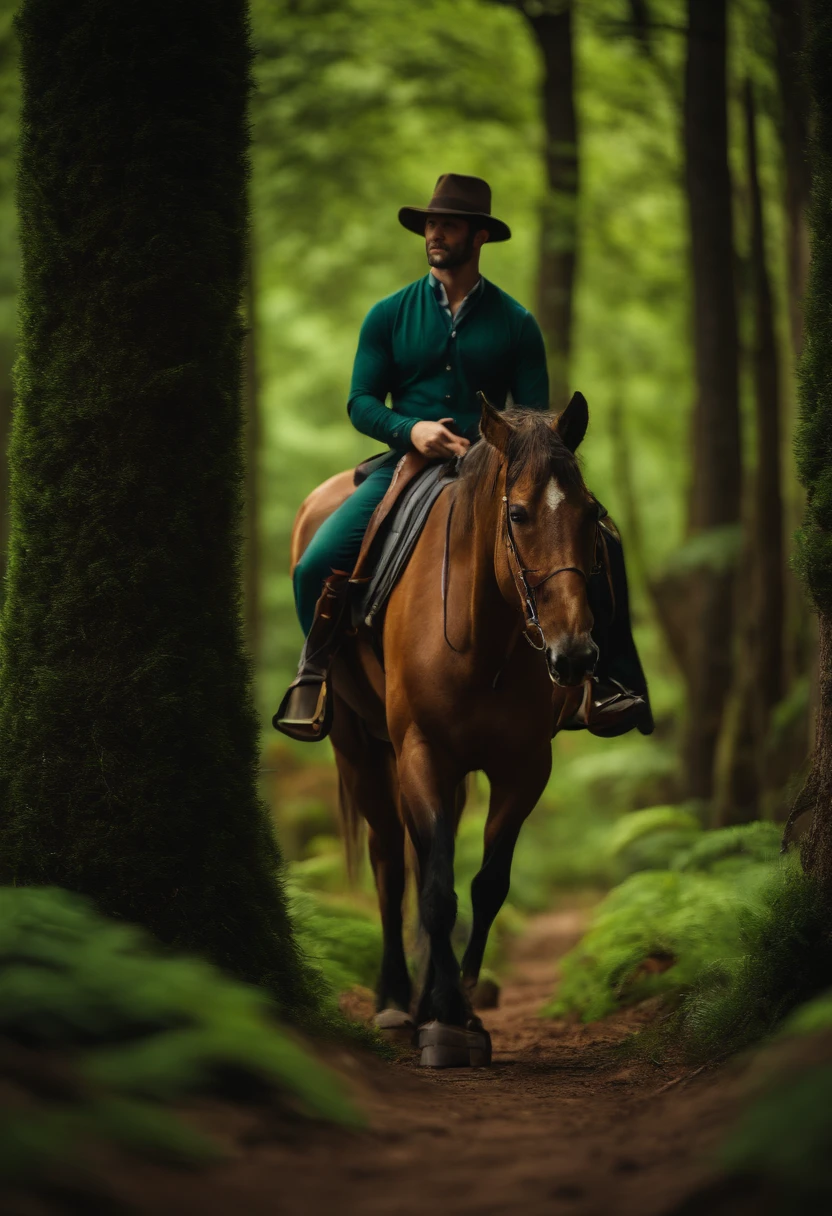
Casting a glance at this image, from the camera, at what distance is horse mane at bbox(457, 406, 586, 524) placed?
5.70 meters

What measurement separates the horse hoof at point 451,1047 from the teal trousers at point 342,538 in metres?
2.52

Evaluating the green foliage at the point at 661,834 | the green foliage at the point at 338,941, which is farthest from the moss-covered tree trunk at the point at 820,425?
the green foliage at the point at 661,834

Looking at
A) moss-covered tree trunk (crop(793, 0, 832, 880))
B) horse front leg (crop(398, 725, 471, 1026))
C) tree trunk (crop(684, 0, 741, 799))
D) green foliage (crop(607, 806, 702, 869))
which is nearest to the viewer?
moss-covered tree trunk (crop(793, 0, 832, 880))

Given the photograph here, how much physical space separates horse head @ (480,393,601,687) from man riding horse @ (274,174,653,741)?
107 centimetres

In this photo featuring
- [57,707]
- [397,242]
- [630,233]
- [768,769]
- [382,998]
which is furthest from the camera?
[630,233]

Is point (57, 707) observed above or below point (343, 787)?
above

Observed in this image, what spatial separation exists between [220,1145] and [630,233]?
19283 millimetres

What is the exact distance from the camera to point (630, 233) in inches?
812

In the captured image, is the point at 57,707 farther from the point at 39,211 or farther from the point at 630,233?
the point at 630,233

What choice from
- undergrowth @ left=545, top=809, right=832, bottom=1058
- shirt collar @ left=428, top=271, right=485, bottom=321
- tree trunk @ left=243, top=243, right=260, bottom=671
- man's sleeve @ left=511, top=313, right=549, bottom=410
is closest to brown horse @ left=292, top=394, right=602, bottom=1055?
man's sleeve @ left=511, top=313, right=549, bottom=410

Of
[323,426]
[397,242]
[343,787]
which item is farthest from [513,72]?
[343,787]

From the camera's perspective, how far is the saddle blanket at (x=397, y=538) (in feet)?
22.4

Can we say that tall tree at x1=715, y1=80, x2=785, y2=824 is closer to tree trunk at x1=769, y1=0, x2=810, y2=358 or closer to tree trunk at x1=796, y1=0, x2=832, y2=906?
tree trunk at x1=769, y1=0, x2=810, y2=358

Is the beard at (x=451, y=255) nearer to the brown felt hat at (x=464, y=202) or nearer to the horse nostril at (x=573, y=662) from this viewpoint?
the brown felt hat at (x=464, y=202)
